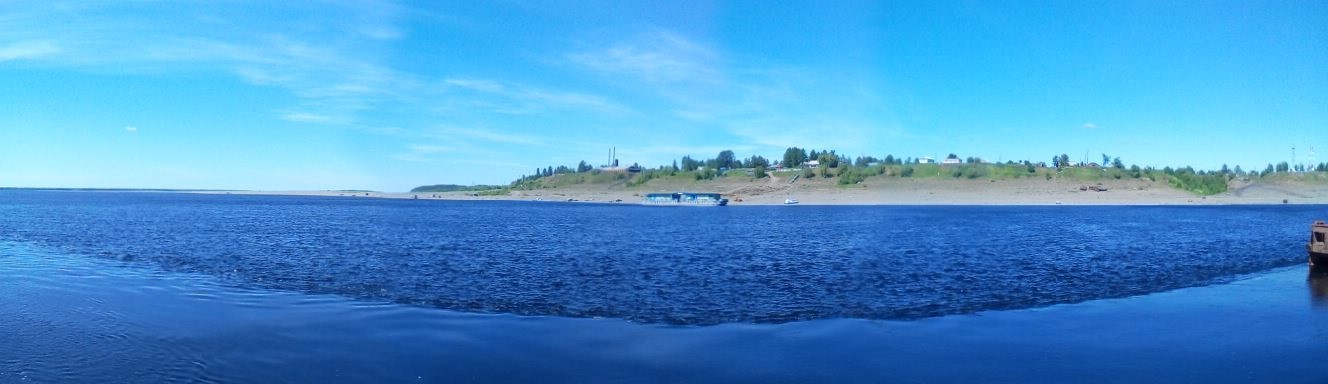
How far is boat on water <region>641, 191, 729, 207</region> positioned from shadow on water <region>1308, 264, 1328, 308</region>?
85.5 meters

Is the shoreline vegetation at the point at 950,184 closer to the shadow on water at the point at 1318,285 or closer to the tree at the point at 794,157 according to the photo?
the tree at the point at 794,157

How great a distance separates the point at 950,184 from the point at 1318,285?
321ft

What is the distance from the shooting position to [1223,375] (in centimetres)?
882

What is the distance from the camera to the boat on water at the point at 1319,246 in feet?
64.7

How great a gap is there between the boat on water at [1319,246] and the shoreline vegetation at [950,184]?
274 ft

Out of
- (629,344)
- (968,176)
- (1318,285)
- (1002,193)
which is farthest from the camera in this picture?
(968,176)

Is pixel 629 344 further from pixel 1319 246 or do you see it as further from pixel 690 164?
pixel 690 164

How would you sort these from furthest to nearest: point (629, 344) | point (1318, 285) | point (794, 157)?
point (794, 157) → point (1318, 285) → point (629, 344)

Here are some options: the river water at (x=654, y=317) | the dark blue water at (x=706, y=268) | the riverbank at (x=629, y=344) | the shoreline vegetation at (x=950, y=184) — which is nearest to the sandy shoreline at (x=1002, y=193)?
the shoreline vegetation at (x=950, y=184)

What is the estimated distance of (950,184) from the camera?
366 ft

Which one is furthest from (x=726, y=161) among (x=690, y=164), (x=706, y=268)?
(x=706, y=268)

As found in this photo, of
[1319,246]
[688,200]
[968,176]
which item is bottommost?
[1319,246]

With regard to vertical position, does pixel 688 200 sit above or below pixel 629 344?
above

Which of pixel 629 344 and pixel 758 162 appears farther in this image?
pixel 758 162
